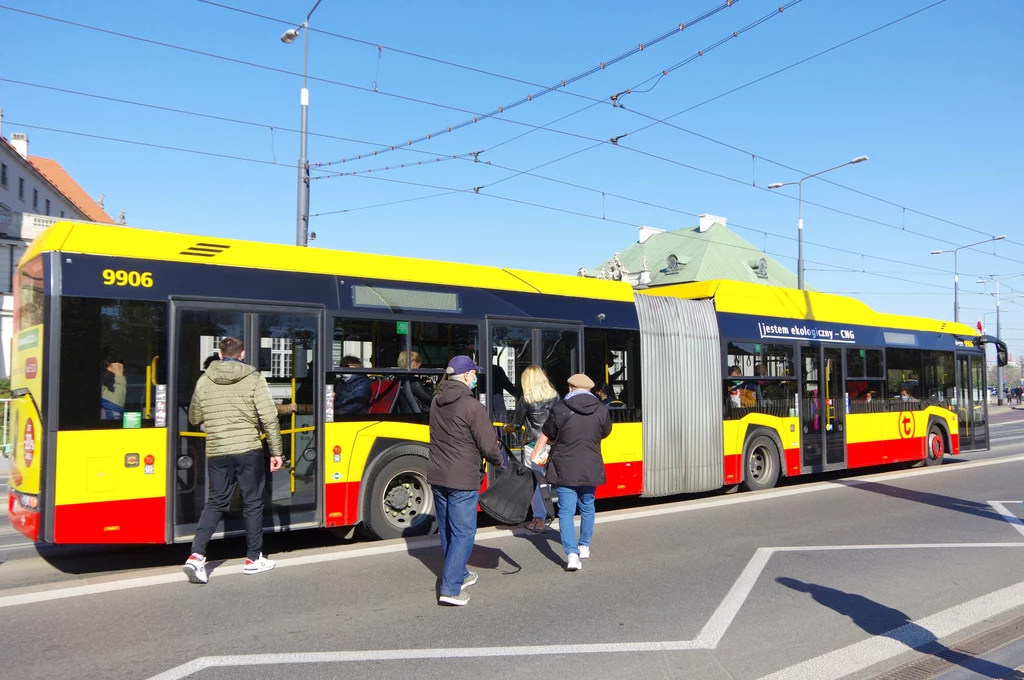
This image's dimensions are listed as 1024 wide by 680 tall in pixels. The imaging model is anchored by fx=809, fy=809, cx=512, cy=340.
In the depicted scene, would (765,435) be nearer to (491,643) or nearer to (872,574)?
(872,574)

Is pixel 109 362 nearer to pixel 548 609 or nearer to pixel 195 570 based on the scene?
pixel 195 570

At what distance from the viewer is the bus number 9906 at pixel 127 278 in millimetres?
6536

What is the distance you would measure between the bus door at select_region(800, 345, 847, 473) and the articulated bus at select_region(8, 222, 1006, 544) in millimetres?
962

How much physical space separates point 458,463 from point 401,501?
8.62 feet

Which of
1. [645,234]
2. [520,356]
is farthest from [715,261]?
[520,356]

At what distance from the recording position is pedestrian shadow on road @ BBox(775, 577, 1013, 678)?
4738mm

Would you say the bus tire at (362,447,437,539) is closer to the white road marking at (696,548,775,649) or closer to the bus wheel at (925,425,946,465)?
the white road marking at (696,548,775,649)

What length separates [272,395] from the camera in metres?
7.23

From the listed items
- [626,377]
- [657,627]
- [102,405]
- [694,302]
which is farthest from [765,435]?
[102,405]

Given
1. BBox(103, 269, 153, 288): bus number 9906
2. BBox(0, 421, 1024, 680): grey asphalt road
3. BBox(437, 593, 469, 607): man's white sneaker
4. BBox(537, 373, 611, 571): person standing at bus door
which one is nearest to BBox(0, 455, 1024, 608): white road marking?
BBox(0, 421, 1024, 680): grey asphalt road

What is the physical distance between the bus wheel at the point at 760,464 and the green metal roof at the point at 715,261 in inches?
1778

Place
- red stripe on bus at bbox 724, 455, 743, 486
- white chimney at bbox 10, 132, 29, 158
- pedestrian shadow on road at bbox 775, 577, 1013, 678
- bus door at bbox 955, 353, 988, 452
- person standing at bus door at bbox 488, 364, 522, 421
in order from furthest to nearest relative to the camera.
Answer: white chimney at bbox 10, 132, 29, 158
bus door at bbox 955, 353, 988, 452
red stripe on bus at bbox 724, 455, 743, 486
person standing at bus door at bbox 488, 364, 522, 421
pedestrian shadow on road at bbox 775, 577, 1013, 678

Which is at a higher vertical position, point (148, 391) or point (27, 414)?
point (148, 391)

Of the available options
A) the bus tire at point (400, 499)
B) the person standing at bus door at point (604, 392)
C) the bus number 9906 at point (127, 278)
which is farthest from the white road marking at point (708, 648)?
the person standing at bus door at point (604, 392)
